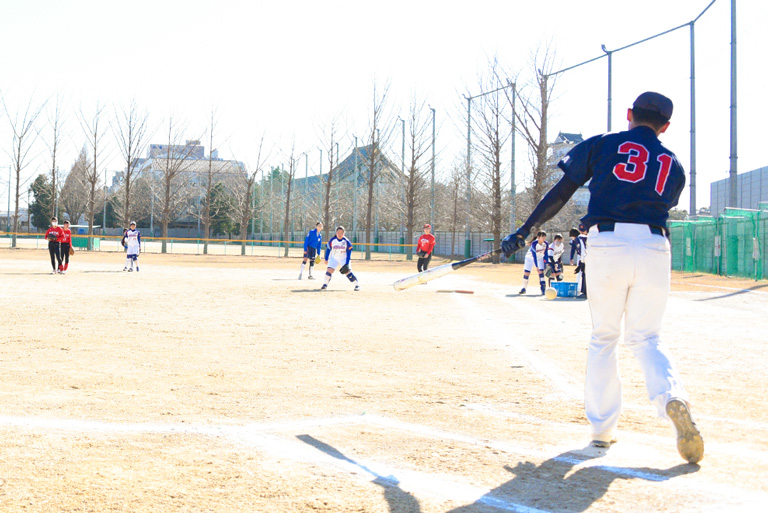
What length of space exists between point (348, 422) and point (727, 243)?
1072 inches

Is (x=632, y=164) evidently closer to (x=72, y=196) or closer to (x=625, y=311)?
(x=625, y=311)

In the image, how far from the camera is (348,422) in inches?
176

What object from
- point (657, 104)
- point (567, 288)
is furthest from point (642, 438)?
point (567, 288)

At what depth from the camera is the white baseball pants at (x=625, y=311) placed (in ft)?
12.4

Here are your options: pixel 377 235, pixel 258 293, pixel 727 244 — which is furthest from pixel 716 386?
pixel 377 235

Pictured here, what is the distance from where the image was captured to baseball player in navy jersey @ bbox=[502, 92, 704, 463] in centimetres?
381

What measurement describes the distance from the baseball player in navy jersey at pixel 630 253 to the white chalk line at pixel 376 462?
1.44ft

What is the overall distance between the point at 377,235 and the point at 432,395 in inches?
2336

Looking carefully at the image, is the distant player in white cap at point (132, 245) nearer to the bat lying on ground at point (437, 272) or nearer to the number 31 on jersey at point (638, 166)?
the bat lying on ground at point (437, 272)

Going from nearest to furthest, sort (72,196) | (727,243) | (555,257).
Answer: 1. (555,257)
2. (727,243)
3. (72,196)

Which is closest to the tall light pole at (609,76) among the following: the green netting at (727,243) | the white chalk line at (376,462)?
the green netting at (727,243)

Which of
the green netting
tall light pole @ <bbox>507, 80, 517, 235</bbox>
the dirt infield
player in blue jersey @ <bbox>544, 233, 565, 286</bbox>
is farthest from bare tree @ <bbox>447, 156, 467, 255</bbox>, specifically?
the dirt infield

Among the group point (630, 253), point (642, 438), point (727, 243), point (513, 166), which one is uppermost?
point (513, 166)

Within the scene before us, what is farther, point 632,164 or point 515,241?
point 515,241
